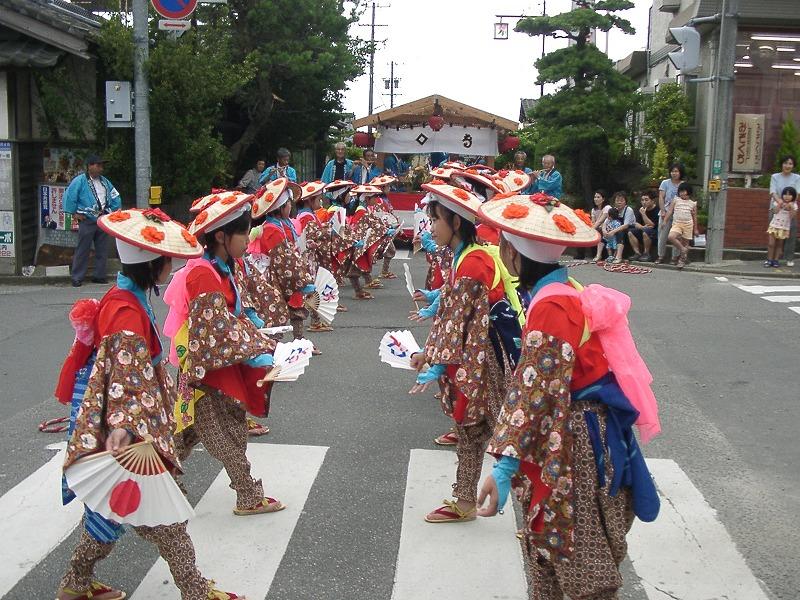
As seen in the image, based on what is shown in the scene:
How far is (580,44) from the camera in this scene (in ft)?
71.2

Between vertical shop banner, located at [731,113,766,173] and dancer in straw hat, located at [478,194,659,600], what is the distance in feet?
56.9

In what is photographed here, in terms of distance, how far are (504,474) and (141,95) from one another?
1348cm

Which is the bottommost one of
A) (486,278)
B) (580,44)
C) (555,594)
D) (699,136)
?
(555,594)

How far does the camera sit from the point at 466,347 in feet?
16.4

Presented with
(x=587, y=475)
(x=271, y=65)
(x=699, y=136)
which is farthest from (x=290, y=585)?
(x=699, y=136)

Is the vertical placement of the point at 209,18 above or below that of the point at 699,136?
above

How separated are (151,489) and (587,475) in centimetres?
167

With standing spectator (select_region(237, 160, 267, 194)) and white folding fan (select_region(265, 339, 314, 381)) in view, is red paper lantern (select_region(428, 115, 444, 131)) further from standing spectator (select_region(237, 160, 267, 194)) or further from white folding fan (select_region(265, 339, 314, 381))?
white folding fan (select_region(265, 339, 314, 381))

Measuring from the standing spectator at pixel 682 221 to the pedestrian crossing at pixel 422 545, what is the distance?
36.6ft

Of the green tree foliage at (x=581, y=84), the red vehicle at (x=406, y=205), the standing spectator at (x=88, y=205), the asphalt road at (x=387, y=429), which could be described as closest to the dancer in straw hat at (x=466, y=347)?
the asphalt road at (x=387, y=429)

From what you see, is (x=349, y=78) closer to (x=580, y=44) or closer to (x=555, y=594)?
(x=580, y=44)

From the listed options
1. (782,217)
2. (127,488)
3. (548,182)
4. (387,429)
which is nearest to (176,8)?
(548,182)

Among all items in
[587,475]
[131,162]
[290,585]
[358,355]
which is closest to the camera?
[587,475]

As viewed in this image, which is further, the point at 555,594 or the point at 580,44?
the point at 580,44
